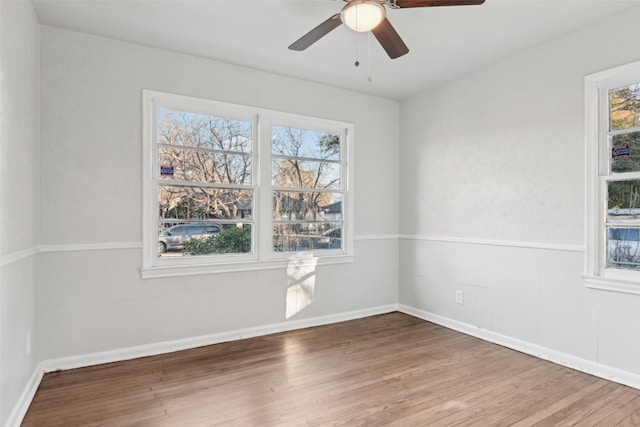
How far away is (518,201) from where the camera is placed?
3.34m

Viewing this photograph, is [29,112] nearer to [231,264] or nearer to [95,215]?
[95,215]

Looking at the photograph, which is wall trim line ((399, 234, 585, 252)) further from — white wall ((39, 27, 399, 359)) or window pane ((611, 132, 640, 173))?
white wall ((39, 27, 399, 359))

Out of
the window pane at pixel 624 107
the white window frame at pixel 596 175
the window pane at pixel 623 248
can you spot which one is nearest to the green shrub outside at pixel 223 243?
the white window frame at pixel 596 175

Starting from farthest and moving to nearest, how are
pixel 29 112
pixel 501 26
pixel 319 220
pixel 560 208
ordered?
pixel 319 220, pixel 560 208, pixel 501 26, pixel 29 112

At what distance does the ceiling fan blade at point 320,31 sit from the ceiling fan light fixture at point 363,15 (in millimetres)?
91

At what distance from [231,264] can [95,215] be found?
122 centimetres

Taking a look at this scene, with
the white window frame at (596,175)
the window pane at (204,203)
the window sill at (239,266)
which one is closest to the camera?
the white window frame at (596,175)

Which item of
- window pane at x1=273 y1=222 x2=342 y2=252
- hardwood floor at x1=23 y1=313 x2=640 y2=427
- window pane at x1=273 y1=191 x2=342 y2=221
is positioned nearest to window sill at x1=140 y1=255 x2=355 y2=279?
window pane at x1=273 y1=222 x2=342 y2=252

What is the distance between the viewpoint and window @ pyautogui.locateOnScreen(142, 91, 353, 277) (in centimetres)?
328

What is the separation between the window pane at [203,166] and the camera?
332 cm

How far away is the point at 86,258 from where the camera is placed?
295 centimetres

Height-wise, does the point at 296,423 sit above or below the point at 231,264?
below

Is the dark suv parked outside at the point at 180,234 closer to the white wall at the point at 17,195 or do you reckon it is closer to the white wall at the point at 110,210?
the white wall at the point at 110,210

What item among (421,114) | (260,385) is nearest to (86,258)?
(260,385)
